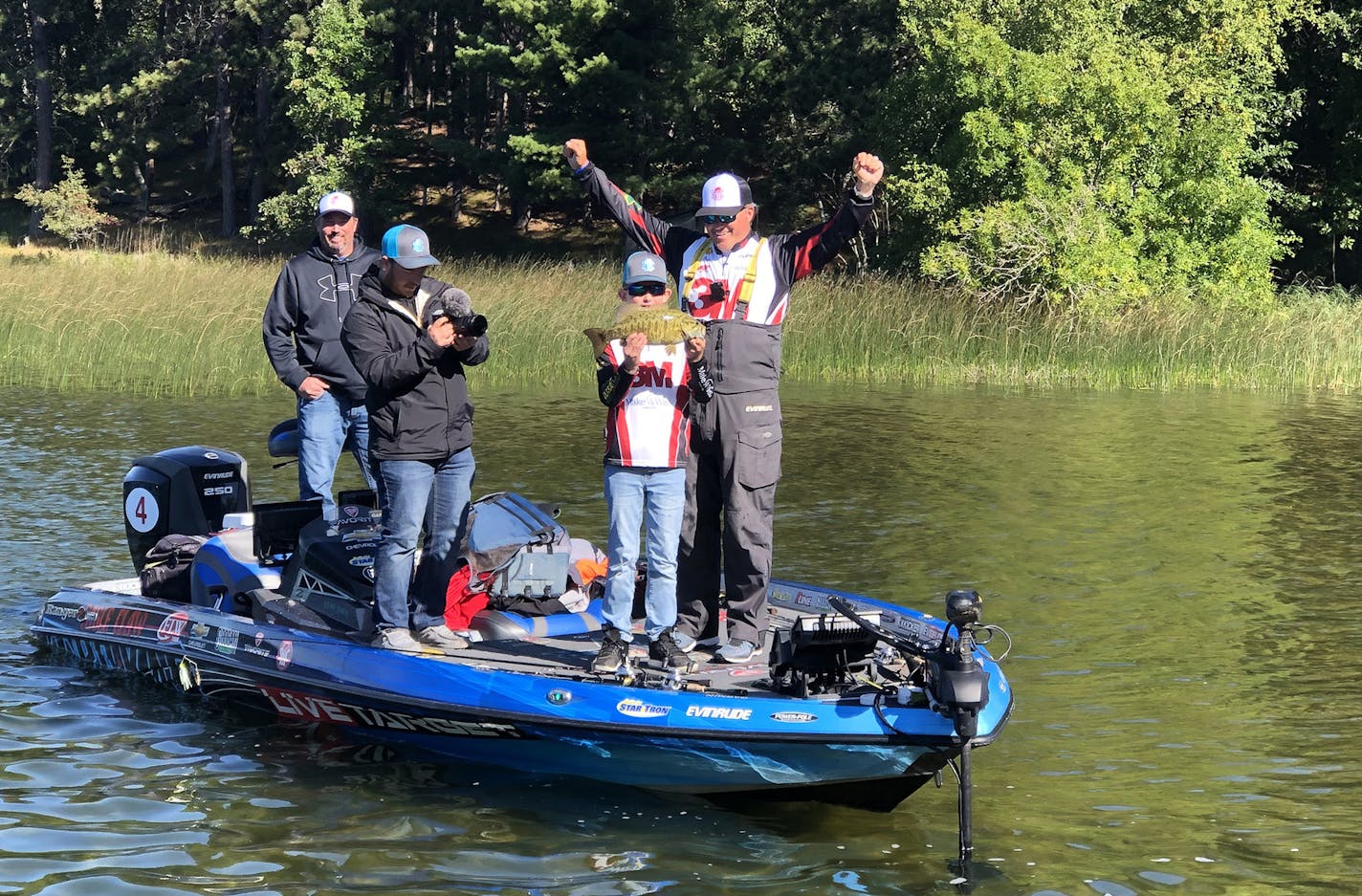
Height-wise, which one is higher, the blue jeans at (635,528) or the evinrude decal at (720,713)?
the blue jeans at (635,528)

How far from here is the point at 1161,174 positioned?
103ft

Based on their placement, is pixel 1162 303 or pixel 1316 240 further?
pixel 1316 240

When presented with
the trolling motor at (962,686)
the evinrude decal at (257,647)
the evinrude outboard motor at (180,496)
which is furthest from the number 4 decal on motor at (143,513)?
the trolling motor at (962,686)

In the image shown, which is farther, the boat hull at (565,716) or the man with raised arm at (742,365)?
the man with raised arm at (742,365)

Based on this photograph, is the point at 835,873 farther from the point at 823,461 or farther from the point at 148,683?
the point at 823,461

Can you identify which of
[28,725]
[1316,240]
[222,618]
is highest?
[1316,240]

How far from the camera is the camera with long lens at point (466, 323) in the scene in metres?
6.85

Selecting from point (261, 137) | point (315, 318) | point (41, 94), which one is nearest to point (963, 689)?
point (315, 318)

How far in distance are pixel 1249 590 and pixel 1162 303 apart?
15.5 m

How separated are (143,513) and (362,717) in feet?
8.67

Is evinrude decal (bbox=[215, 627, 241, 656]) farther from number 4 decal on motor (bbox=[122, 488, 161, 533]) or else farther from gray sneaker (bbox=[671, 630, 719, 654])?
gray sneaker (bbox=[671, 630, 719, 654])

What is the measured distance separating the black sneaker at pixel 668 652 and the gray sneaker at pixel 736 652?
210 mm

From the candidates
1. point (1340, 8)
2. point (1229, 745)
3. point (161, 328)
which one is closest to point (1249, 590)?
point (1229, 745)

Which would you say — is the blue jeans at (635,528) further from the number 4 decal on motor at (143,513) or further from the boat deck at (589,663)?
the number 4 decal on motor at (143,513)
